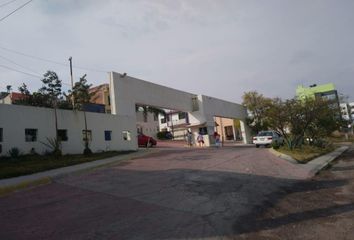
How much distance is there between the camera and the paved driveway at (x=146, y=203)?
23.1ft

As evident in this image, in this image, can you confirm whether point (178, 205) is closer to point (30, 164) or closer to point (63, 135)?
point (30, 164)

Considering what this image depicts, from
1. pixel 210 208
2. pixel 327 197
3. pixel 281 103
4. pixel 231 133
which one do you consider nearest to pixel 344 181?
pixel 327 197

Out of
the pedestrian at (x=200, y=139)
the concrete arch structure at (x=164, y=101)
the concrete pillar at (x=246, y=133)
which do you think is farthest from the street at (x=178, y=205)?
the concrete pillar at (x=246, y=133)

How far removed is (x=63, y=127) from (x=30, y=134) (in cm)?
246

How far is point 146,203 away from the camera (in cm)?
934

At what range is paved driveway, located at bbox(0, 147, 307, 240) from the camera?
705 cm

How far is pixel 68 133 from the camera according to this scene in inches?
926

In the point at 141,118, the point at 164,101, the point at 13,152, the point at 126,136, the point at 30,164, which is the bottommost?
the point at 30,164

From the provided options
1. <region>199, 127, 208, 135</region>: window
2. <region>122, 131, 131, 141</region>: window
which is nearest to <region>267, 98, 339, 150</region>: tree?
<region>122, 131, 131, 141</region>: window

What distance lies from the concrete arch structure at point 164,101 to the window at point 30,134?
25.7 feet

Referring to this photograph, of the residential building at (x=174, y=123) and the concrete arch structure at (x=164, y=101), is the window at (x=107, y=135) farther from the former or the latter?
the residential building at (x=174, y=123)

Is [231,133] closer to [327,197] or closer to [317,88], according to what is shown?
[317,88]

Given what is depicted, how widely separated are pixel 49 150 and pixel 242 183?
1390 cm

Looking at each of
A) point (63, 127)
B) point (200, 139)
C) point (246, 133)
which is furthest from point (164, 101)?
point (246, 133)
